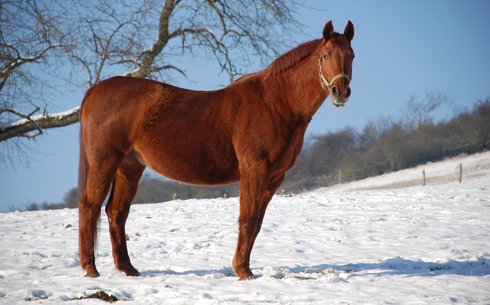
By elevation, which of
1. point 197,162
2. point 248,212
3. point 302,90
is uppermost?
point 302,90

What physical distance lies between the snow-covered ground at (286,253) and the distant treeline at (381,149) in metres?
17.9

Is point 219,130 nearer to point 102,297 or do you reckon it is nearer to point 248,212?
point 248,212

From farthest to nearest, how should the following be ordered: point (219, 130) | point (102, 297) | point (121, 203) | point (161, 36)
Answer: point (161, 36) < point (121, 203) < point (219, 130) < point (102, 297)

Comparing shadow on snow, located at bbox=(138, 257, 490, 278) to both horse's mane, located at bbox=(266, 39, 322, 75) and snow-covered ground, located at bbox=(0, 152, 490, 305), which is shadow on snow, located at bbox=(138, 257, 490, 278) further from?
horse's mane, located at bbox=(266, 39, 322, 75)

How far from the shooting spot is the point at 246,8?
15.1 meters

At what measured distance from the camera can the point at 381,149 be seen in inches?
1834

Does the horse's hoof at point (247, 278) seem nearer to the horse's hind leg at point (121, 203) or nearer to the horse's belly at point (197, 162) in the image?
the horse's belly at point (197, 162)

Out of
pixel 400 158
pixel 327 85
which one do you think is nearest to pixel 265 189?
pixel 327 85

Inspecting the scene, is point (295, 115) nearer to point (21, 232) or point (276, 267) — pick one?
point (276, 267)

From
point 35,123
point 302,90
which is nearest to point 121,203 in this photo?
point 302,90

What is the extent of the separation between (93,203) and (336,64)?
3.12 metres

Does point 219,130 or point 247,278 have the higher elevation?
point 219,130

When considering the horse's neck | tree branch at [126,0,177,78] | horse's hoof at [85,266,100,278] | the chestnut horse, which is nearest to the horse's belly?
the chestnut horse

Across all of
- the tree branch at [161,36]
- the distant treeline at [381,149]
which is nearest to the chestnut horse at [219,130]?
the tree branch at [161,36]
